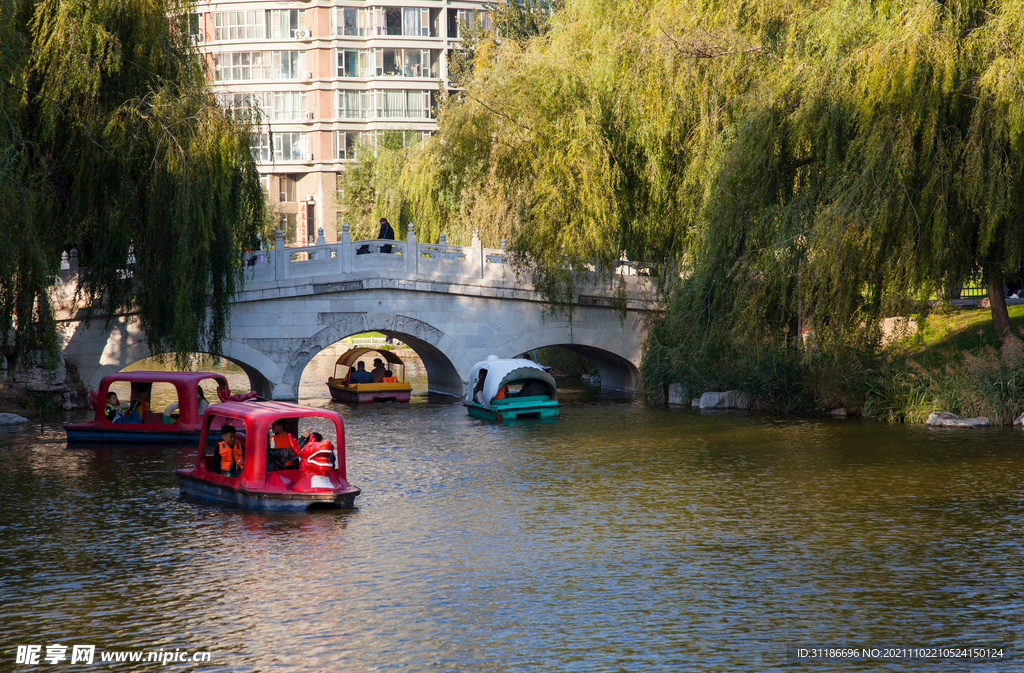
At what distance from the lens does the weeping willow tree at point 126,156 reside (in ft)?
59.6

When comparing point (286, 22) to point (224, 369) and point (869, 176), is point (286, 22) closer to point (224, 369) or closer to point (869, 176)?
point (224, 369)

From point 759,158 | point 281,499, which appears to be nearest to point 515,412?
point 759,158

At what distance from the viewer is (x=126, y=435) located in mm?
18828

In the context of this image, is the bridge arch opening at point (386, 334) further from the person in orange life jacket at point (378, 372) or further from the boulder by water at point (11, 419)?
the boulder by water at point (11, 419)

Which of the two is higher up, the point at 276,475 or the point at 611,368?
the point at 611,368

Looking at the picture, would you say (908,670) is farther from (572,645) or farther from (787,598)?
(572,645)

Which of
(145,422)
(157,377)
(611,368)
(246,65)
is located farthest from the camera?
(246,65)

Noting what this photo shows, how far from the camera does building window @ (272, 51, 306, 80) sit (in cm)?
5297

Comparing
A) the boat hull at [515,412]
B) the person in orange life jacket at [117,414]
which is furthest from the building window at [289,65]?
the person in orange life jacket at [117,414]

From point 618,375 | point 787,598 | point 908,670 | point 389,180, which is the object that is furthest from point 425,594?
point 389,180

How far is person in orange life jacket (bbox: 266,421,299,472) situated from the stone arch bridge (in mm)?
9603

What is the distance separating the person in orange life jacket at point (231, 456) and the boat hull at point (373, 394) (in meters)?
11.8

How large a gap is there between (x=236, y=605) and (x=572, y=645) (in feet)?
10.5

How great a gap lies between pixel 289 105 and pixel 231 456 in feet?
139
